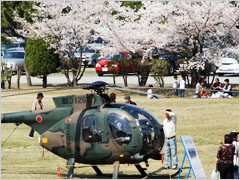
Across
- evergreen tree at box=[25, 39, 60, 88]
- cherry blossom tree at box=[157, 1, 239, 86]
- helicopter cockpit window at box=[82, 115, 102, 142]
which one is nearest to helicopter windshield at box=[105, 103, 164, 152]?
helicopter cockpit window at box=[82, 115, 102, 142]

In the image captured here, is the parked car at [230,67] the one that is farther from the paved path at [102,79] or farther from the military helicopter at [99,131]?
the military helicopter at [99,131]

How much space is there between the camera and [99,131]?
1522 cm

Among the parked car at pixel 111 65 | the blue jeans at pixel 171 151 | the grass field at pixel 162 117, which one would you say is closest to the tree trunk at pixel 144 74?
the parked car at pixel 111 65

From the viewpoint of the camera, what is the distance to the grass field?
17.1 m

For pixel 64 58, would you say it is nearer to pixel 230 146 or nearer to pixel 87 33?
pixel 87 33

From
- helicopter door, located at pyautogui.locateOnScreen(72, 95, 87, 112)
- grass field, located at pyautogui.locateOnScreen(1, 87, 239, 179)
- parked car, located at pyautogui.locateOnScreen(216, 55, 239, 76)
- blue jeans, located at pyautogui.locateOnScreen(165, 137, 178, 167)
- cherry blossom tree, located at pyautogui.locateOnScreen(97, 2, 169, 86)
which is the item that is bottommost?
grass field, located at pyautogui.locateOnScreen(1, 87, 239, 179)

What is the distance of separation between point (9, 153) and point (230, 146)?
847cm

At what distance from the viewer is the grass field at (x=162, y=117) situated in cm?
1714

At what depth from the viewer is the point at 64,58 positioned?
41.3 metres

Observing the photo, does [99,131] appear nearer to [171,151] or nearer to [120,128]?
[120,128]

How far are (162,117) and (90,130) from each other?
524 inches

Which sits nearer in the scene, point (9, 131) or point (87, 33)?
point (9, 131)

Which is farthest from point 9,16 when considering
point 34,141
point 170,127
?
point 170,127

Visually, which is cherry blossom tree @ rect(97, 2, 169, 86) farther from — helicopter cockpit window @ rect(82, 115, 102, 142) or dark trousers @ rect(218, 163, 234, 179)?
dark trousers @ rect(218, 163, 234, 179)
